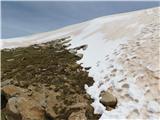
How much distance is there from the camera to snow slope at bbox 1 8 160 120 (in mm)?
11594

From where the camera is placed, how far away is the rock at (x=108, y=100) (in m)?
11.9

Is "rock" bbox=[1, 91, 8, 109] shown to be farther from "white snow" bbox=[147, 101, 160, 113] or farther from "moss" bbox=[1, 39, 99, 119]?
"white snow" bbox=[147, 101, 160, 113]

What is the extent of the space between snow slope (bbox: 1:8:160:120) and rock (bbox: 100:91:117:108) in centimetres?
19

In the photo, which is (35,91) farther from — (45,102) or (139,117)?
(139,117)

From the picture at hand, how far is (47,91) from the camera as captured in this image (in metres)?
13.1

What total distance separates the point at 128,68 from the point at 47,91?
3992 millimetres

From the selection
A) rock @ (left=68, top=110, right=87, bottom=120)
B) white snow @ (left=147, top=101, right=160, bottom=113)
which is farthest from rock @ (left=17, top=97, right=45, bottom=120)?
white snow @ (left=147, top=101, right=160, bottom=113)

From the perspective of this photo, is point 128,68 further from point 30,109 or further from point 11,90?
point 11,90

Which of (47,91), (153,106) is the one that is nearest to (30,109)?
(47,91)

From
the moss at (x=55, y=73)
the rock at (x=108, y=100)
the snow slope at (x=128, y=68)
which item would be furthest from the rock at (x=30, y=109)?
the rock at (x=108, y=100)

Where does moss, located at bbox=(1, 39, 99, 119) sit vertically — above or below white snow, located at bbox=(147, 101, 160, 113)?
above

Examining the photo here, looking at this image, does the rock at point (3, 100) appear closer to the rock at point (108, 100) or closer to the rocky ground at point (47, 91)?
the rocky ground at point (47, 91)

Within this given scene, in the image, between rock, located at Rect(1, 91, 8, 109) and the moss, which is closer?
the moss

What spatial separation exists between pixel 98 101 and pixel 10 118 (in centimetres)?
364
